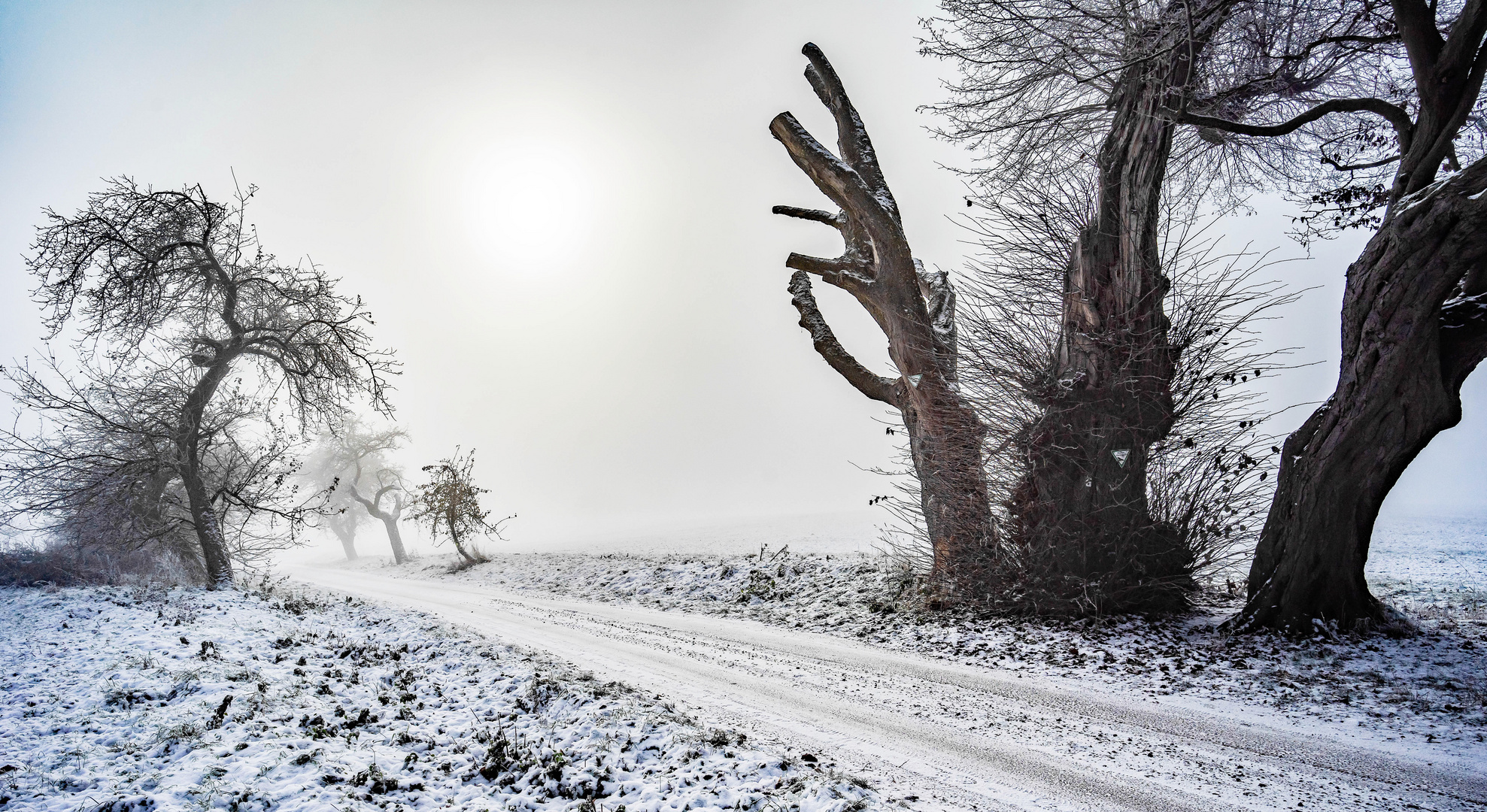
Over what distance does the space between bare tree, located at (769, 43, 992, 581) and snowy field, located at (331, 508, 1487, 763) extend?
5.20 feet

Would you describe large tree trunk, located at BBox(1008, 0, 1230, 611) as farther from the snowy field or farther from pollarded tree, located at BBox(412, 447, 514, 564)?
pollarded tree, located at BBox(412, 447, 514, 564)

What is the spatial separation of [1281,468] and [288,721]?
10.4 metres

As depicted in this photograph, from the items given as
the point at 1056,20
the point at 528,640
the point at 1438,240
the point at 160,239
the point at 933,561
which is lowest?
the point at 528,640

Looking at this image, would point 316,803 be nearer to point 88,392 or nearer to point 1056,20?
point 1056,20

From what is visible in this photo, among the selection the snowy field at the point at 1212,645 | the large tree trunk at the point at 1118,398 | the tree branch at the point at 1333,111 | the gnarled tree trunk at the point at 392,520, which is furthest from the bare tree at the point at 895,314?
the gnarled tree trunk at the point at 392,520

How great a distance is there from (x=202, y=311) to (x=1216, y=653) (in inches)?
734

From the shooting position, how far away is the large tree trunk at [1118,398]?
760 centimetres

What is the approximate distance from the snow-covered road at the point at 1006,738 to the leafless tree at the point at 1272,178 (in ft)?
9.58

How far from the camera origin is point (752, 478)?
318ft

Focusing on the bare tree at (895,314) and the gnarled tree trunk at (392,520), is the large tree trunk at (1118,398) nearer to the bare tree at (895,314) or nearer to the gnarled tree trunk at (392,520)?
the bare tree at (895,314)

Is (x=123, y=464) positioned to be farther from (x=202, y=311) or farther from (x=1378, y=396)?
(x=1378, y=396)

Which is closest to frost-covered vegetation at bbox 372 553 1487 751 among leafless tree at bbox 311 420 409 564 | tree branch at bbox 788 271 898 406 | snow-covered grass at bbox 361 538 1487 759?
snow-covered grass at bbox 361 538 1487 759

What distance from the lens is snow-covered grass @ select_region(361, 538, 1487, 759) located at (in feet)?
15.2

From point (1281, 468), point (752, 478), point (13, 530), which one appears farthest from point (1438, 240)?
point (752, 478)
